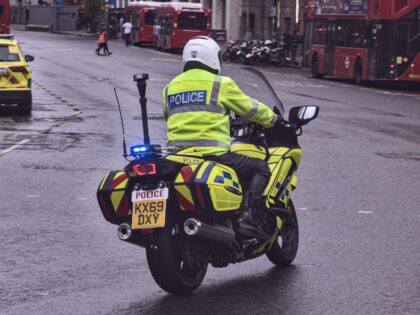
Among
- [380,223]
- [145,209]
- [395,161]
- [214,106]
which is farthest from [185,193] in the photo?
[395,161]

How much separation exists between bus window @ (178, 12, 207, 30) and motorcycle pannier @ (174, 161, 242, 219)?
57290mm

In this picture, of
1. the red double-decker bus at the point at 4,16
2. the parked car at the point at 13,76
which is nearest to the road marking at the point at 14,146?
the parked car at the point at 13,76

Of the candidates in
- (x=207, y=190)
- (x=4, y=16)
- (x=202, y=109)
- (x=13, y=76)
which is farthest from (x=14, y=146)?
(x=4, y=16)

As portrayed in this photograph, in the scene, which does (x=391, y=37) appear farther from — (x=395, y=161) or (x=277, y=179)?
(x=277, y=179)

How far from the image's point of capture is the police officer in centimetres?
746

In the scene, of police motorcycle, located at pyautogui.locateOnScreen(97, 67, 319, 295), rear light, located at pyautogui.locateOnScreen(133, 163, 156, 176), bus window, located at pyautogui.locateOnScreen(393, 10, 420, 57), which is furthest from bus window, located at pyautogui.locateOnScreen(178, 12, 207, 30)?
rear light, located at pyautogui.locateOnScreen(133, 163, 156, 176)

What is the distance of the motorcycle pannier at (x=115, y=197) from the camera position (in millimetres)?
7203

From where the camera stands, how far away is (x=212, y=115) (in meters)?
7.48

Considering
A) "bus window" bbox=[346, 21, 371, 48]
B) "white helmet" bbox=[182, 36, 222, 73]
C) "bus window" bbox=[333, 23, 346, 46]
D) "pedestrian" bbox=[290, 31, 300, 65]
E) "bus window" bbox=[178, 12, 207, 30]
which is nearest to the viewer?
"white helmet" bbox=[182, 36, 222, 73]

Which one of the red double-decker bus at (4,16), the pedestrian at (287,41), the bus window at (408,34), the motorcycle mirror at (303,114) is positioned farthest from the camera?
the pedestrian at (287,41)

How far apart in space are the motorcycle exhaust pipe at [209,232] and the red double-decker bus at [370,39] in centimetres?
2861

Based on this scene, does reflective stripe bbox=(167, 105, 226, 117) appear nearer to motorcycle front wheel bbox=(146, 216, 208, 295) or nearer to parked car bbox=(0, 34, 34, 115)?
motorcycle front wheel bbox=(146, 216, 208, 295)

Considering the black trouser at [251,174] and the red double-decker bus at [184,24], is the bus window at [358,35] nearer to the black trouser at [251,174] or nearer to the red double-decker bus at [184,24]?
the red double-decker bus at [184,24]

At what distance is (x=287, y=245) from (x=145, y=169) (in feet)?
5.82
